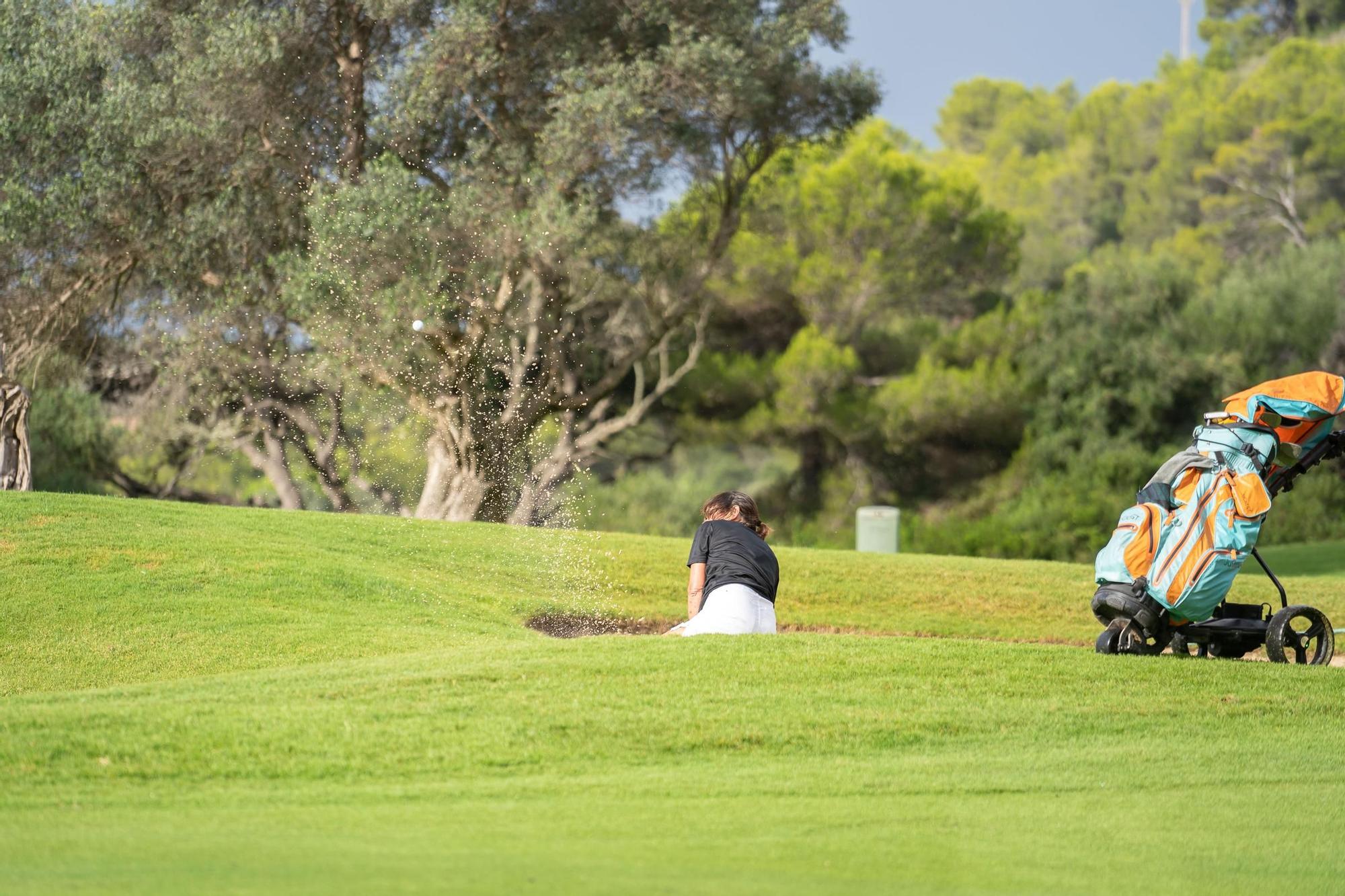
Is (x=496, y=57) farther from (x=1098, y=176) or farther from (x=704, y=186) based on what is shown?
(x=1098, y=176)

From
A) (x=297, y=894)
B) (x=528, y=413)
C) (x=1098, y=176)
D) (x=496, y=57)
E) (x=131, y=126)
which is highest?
(x=1098, y=176)

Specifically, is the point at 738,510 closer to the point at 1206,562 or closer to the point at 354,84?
the point at 1206,562

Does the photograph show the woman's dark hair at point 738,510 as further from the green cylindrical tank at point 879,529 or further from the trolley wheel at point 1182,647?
the green cylindrical tank at point 879,529

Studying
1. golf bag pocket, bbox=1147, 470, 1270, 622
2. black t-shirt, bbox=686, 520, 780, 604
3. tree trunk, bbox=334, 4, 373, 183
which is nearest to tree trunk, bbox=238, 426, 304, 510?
tree trunk, bbox=334, 4, 373, 183

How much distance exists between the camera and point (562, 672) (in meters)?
7.69

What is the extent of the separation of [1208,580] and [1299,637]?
1226mm

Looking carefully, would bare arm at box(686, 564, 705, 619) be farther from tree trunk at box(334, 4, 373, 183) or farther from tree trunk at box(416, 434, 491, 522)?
tree trunk at box(334, 4, 373, 183)

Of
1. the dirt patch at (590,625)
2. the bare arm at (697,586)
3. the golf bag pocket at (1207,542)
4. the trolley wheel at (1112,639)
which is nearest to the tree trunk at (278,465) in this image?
the dirt patch at (590,625)

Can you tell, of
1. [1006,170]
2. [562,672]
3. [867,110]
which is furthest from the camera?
[1006,170]

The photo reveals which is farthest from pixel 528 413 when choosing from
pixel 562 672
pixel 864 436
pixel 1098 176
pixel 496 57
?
pixel 1098 176

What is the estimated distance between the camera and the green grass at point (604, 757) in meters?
4.83

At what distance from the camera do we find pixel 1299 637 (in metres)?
9.55

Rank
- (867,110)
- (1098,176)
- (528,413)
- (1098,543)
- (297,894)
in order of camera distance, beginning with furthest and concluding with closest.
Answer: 1. (1098,176)
2. (1098,543)
3. (867,110)
4. (528,413)
5. (297,894)

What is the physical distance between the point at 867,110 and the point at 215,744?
2193 cm
